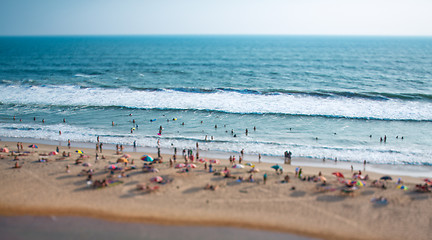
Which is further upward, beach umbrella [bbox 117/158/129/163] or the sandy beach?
beach umbrella [bbox 117/158/129/163]

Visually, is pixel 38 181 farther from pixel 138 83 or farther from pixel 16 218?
pixel 138 83

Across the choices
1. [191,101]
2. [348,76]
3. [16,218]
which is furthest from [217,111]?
[348,76]

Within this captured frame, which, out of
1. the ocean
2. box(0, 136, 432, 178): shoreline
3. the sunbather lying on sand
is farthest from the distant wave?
the sunbather lying on sand

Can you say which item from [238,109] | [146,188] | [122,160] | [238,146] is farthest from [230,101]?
[146,188]

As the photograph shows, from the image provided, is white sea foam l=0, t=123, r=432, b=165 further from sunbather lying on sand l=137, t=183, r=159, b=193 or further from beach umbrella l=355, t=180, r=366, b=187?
sunbather lying on sand l=137, t=183, r=159, b=193

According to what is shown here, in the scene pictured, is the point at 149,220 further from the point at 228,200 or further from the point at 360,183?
the point at 360,183

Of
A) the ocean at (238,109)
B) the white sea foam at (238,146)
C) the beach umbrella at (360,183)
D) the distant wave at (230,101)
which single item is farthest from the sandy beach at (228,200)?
the distant wave at (230,101)
